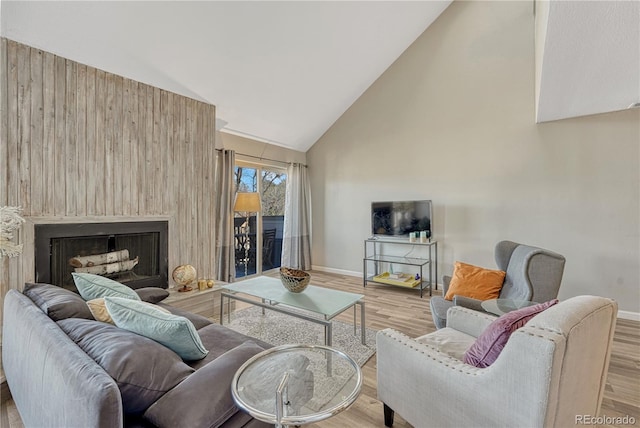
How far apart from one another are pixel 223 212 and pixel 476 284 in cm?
328

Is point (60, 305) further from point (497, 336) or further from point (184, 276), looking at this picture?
point (497, 336)

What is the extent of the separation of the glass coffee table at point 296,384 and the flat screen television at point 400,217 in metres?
3.25

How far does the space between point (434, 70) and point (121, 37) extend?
3.86 m

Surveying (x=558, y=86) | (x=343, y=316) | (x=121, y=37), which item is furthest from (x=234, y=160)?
(x=558, y=86)

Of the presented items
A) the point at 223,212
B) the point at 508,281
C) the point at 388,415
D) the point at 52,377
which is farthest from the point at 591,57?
the point at 223,212

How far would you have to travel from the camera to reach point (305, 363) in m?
1.29

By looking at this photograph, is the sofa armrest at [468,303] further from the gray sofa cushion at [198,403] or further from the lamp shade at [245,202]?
the lamp shade at [245,202]

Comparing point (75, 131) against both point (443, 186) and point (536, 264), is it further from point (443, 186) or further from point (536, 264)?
point (443, 186)

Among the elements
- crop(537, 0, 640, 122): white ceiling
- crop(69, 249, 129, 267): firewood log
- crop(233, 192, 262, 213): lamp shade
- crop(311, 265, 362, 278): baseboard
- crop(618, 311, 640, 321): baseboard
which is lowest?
crop(618, 311, 640, 321): baseboard

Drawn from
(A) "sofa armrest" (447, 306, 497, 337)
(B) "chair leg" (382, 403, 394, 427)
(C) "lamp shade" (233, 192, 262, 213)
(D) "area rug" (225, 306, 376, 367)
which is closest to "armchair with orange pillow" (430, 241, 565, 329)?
(A) "sofa armrest" (447, 306, 497, 337)

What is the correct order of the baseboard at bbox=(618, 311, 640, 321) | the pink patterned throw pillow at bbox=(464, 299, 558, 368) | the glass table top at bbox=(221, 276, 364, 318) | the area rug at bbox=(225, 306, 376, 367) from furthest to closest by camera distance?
the baseboard at bbox=(618, 311, 640, 321) → the area rug at bbox=(225, 306, 376, 367) → the glass table top at bbox=(221, 276, 364, 318) → the pink patterned throw pillow at bbox=(464, 299, 558, 368)

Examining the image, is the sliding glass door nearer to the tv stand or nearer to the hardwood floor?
the hardwood floor

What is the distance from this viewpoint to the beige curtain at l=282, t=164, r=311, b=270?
5.29m

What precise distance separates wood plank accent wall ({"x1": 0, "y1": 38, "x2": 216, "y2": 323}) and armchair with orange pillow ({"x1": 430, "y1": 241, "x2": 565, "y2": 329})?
2.74 meters
